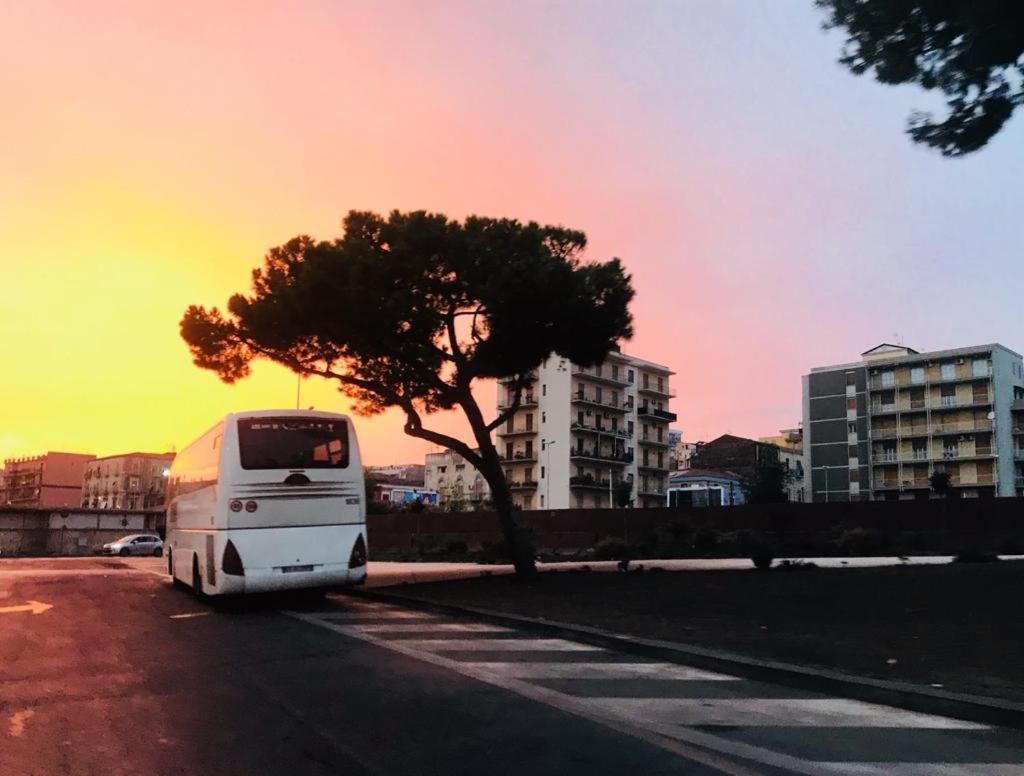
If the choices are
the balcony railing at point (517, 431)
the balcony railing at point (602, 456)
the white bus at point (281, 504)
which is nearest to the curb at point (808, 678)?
the white bus at point (281, 504)

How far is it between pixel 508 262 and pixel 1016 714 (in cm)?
1219

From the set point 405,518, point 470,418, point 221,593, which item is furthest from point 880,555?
point 405,518

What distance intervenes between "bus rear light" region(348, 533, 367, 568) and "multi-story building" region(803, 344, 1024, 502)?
77493 millimetres

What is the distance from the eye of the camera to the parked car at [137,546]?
49844 mm

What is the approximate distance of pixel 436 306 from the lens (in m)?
17.3

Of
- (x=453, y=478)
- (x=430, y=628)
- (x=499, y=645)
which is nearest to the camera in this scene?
(x=499, y=645)

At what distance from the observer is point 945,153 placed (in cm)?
1034

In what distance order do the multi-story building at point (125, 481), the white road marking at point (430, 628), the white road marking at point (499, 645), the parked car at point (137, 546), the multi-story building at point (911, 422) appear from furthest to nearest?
the multi-story building at point (125, 481)
the multi-story building at point (911, 422)
the parked car at point (137, 546)
the white road marking at point (430, 628)
the white road marking at point (499, 645)

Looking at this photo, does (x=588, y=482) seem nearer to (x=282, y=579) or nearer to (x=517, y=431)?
(x=517, y=431)

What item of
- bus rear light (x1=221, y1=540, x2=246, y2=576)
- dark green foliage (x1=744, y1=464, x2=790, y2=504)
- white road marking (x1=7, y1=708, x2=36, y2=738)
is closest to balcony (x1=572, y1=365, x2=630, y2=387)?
dark green foliage (x1=744, y1=464, x2=790, y2=504)

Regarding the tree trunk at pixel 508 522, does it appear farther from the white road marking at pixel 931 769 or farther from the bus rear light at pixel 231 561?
the white road marking at pixel 931 769

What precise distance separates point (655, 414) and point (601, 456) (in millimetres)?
10802

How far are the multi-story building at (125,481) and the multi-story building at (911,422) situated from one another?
324ft

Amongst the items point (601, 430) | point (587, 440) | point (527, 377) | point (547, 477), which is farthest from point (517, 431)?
point (527, 377)
